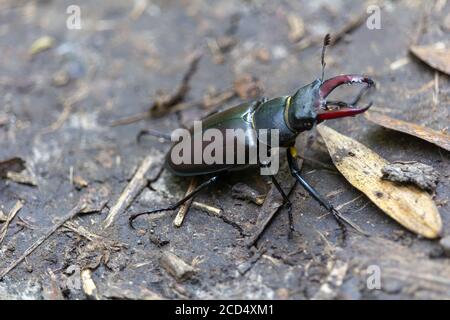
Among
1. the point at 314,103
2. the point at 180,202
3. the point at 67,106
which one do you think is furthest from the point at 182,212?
the point at 67,106

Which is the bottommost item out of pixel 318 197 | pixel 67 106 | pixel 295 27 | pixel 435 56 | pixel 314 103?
pixel 318 197

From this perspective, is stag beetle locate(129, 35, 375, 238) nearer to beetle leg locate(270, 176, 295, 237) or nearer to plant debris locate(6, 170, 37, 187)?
beetle leg locate(270, 176, 295, 237)

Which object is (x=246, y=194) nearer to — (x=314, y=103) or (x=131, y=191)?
(x=314, y=103)

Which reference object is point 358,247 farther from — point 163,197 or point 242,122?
point 163,197

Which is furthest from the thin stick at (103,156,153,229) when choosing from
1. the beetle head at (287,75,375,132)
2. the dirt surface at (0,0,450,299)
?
the beetle head at (287,75,375,132)

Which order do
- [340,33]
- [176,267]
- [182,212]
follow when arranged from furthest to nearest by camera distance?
[340,33], [182,212], [176,267]
